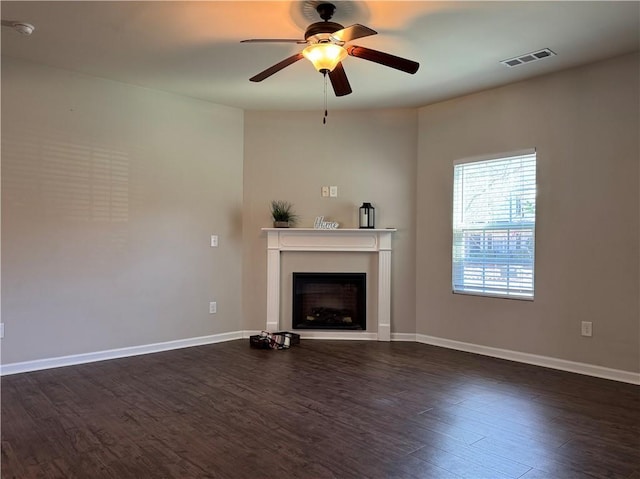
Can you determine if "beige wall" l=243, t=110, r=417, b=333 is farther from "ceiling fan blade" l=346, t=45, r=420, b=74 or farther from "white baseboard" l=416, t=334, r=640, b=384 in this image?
"ceiling fan blade" l=346, t=45, r=420, b=74

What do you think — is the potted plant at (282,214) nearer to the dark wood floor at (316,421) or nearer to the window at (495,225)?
the dark wood floor at (316,421)

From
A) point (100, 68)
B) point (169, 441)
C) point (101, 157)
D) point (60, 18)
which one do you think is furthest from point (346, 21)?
point (169, 441)

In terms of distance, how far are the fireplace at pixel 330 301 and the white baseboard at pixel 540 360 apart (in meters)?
0.75

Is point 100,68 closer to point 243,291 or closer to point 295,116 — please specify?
point 295,116

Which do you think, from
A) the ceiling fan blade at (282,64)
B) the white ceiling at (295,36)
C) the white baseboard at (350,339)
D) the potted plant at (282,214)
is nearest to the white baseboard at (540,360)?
the white baseboard at (350,339)

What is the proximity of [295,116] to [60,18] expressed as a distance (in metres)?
2.56

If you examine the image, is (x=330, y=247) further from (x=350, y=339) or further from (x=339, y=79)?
(x=339, y=79)

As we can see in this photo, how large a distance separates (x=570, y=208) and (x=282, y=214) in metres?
2.79

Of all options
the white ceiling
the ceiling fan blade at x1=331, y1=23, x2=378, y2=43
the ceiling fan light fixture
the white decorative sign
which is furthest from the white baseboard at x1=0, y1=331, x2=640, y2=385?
the ceiling fan blade at x1=331, y1=23, x2=378, y2=43

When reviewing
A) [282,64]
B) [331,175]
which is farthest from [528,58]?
[331,175]

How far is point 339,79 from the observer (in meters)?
3.10

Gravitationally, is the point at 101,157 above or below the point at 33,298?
above

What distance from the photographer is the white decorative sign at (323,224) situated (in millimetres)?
4926

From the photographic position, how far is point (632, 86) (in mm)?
3498
